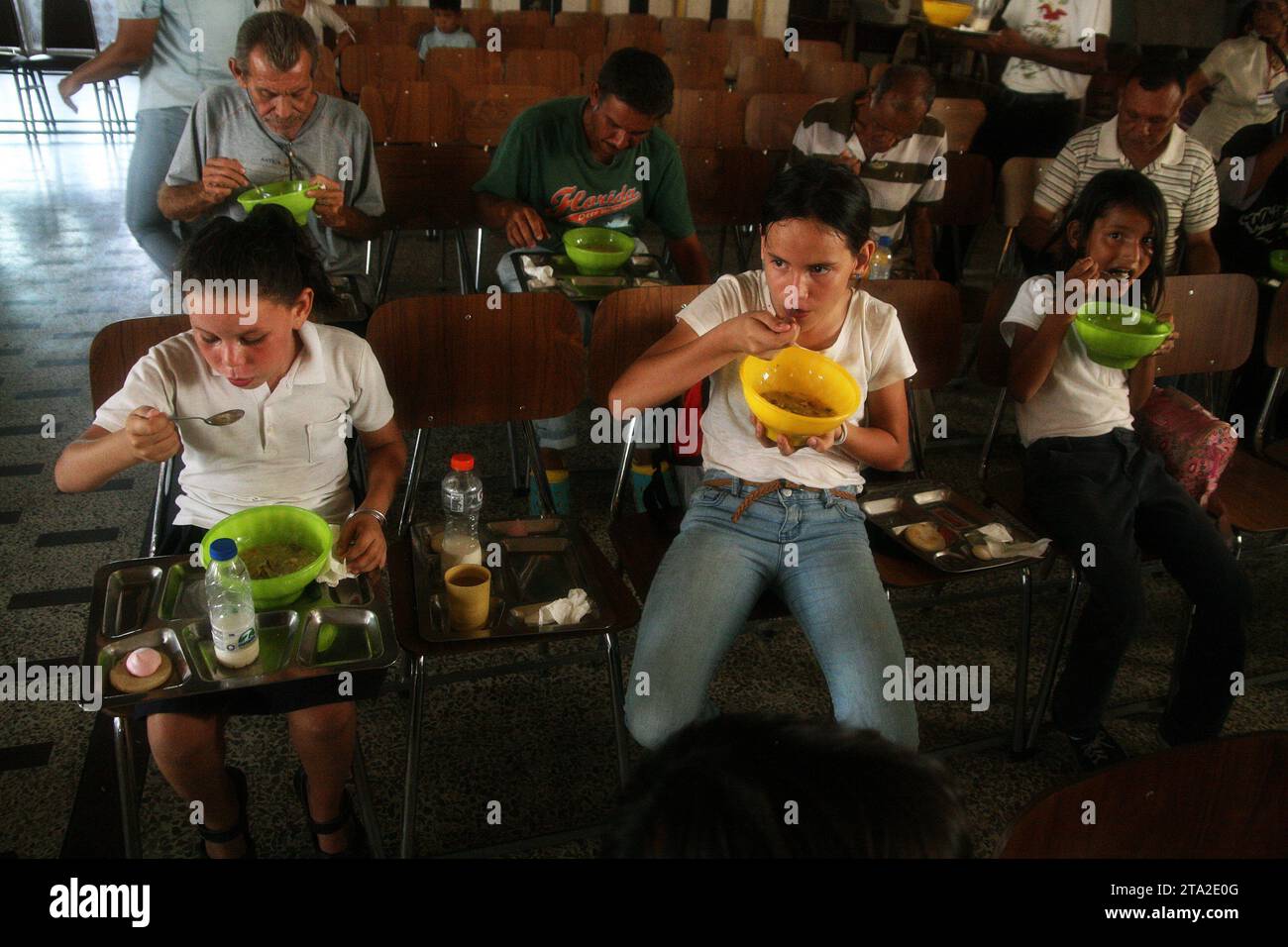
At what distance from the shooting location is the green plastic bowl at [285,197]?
2115 mm

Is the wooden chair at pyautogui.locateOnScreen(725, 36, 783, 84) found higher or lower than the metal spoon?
higher

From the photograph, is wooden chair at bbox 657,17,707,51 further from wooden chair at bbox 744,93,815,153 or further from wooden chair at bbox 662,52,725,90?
wooden chair at bbox 744,93,815,153

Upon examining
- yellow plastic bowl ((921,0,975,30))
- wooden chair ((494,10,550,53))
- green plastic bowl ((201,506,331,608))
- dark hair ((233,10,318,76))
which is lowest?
green plastic bowl ((201,506,331,608))

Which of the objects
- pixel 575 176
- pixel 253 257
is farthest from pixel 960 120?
pixel 253 257

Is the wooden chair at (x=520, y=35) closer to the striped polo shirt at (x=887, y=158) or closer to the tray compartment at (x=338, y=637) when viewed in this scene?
the striped polo shirt at (x=887, y=158)

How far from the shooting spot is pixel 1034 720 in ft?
6.50

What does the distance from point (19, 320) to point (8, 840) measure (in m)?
2.81

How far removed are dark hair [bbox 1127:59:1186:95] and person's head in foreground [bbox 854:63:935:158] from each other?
58 centimetres

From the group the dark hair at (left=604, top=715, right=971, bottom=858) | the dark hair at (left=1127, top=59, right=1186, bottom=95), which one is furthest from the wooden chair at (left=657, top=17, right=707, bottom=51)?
the dark hair at (left=604, top=715, right=971, bottom=858)

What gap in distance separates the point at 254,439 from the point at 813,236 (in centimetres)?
103

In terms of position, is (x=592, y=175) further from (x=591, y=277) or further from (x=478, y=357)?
(x=478, y=357)

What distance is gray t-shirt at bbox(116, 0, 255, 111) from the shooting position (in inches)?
110

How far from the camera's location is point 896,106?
9.55 feet
